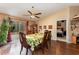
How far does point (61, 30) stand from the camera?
335 centimetres

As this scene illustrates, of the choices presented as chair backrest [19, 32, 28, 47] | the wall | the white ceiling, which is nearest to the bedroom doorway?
the wall

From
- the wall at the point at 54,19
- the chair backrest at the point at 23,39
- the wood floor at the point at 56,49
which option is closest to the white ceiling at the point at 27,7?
the wall at the point at 54,19

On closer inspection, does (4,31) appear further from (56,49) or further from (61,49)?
(61,49)

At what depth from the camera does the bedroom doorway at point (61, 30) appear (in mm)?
3324

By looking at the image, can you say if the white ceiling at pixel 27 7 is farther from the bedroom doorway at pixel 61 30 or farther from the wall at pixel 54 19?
the bedroom doorway at pixel 61 30

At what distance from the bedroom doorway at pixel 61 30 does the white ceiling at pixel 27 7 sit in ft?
0.94

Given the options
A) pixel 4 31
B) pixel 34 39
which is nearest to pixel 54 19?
pixel 34 39

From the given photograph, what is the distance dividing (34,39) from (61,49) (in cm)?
61

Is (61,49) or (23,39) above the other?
(23,39)

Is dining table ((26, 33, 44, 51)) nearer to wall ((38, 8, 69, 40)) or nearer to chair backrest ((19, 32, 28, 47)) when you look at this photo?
chair backrest ((19, 32, 28, 47))

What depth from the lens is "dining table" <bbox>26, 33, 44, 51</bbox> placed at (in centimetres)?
329

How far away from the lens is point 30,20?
10.9 feet

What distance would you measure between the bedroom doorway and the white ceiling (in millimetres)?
288

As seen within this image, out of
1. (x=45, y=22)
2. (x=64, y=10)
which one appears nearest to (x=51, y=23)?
(x=45, y=22)
